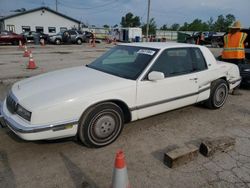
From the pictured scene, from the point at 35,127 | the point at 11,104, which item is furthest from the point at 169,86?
the point at 11,104

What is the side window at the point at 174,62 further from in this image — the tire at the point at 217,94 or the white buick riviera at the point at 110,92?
the tire at the point at 217,94

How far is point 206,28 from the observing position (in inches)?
3415

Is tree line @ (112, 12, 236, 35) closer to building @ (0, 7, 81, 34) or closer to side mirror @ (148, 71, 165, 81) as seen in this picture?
building @ (0, 7, 81, 34)

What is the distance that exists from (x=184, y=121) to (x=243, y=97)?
2.71 metres

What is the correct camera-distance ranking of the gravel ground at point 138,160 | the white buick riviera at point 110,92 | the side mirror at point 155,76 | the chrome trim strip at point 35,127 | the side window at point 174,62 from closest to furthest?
the gravel ground at point 138,160 → the chrome trim strip at point 35,127 → the white buick riviera at point 110,92 → the side mirror at point 155,76 → the side window at point 174,62

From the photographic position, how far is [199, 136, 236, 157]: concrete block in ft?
10.9

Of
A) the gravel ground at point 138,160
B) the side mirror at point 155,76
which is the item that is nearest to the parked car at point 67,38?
the gravel ground at point 138,160

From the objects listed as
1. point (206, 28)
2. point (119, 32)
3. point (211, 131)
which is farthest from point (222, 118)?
point (206, 28)

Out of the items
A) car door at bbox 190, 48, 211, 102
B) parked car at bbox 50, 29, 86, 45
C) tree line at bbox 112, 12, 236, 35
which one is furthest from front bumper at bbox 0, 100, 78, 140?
tree line at bbox 112, 12, 236, 35

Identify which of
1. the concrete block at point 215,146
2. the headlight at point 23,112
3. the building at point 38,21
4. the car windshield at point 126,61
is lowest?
the concrete block at point 215,146

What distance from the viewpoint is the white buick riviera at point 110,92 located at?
3074 mm

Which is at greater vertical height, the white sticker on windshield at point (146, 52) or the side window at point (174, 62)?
the white sticker on windshield at point (146, 52)

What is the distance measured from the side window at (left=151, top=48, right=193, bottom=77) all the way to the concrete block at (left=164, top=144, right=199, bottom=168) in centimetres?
137

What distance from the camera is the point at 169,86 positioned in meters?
4.03
